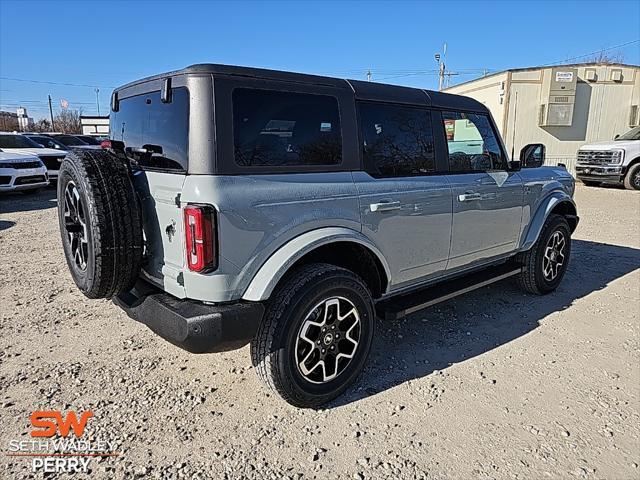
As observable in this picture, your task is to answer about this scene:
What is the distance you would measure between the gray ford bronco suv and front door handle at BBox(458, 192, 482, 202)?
0.03m

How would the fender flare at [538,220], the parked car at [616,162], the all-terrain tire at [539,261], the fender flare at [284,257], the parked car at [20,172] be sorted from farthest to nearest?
the parked car at [616,162]
the parked car at [20,172]
the all-terrain tire at [539,261]
the fender flare at [538,220]
the fender flare at [284,257]

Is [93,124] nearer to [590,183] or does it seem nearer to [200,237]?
[590,183]

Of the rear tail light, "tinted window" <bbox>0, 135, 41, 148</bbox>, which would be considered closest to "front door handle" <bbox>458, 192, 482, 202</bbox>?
the rear tail light

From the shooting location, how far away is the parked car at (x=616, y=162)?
44.2 ft

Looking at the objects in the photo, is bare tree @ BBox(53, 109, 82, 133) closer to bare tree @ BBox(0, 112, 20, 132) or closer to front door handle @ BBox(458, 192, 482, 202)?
bare tree @ BBox(0, 112, 20, 132)

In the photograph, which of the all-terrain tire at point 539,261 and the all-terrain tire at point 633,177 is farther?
the all-terrain tire at point 633,177

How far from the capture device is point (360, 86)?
306 cm

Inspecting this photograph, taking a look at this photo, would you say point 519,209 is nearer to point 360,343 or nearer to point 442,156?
point 442,156

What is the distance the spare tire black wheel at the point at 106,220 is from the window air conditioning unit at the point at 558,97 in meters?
17.8

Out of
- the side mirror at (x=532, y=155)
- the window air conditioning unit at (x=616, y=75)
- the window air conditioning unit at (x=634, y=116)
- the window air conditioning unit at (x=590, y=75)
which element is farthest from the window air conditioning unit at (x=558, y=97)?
the side mirror at (x=532, y=155)

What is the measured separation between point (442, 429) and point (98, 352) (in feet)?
8.44

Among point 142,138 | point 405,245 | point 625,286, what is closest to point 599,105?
point 625,286

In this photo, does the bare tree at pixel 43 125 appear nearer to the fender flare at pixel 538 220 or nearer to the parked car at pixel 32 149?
the parked car at pixel 32 149

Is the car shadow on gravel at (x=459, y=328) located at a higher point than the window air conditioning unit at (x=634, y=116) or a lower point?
lower
